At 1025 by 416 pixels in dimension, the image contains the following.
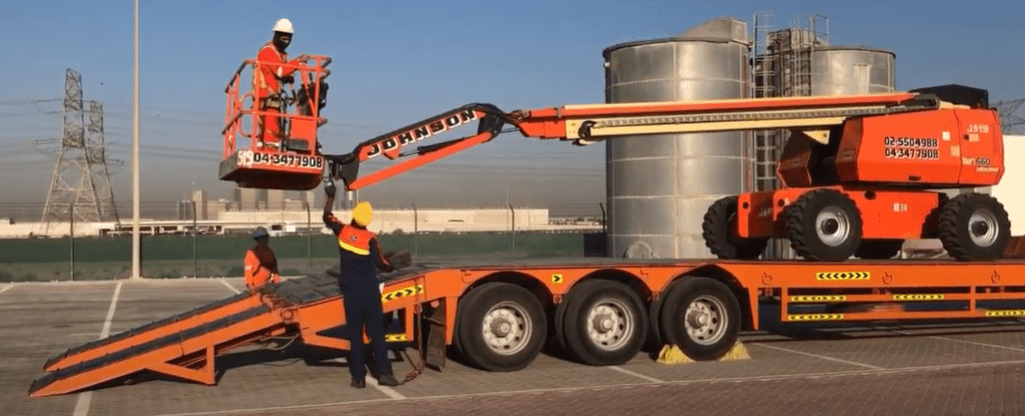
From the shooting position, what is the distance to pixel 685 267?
13.1 meters

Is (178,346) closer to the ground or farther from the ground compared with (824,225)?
closer to the ground

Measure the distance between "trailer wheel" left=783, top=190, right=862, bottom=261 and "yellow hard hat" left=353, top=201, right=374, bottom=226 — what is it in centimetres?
552

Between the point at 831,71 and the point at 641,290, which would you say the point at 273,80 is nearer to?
the point at 641,290

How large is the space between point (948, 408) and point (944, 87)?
7.20 meters

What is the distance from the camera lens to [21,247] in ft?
111

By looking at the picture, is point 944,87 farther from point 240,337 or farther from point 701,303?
point 240,337

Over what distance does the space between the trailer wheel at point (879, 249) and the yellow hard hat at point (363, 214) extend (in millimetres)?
7785

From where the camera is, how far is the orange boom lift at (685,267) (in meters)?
11.6

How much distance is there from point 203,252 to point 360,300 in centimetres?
2556

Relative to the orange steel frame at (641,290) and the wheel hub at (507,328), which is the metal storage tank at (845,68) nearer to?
the orange steel frame at (641,290)

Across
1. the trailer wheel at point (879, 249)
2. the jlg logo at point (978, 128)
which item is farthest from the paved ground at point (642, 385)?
the jlg logo at point (978, 128)

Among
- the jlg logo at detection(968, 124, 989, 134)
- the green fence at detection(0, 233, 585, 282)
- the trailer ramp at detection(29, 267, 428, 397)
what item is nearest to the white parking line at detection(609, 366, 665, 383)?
the trailer ramp at detection(29, 267, 428, 397)

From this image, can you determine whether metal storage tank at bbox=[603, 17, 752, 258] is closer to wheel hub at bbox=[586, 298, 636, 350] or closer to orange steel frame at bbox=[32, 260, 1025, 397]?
orange steel frame at bbox=[32, 260, 1025, 397]

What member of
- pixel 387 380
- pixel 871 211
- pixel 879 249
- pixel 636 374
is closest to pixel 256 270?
pixel 387 380
